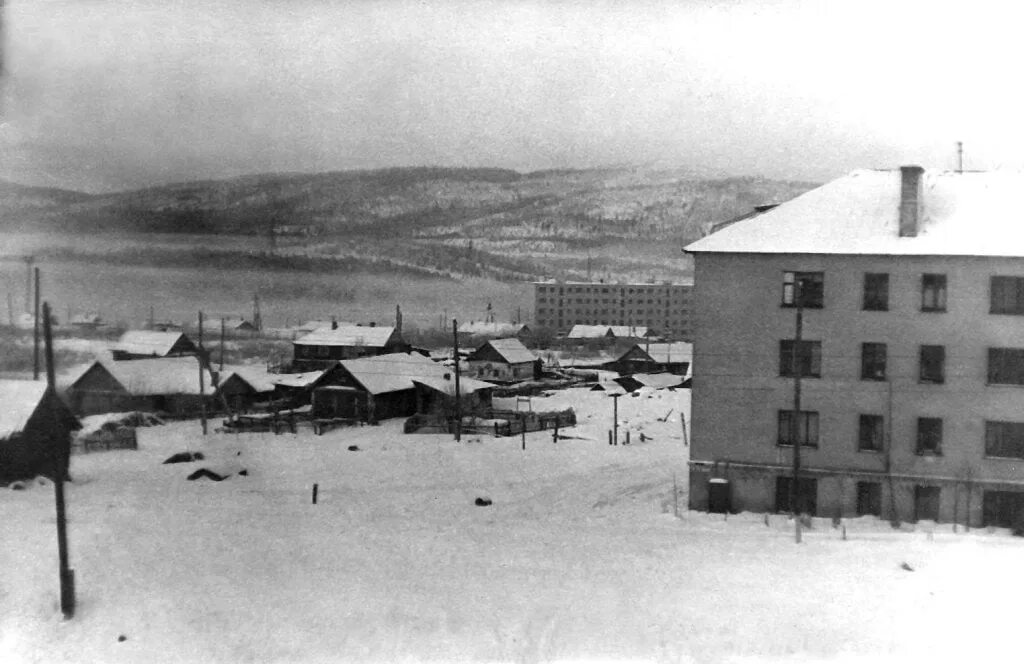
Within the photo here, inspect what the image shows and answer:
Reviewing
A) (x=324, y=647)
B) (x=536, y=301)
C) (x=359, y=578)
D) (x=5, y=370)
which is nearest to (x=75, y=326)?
(x=5, y=370)

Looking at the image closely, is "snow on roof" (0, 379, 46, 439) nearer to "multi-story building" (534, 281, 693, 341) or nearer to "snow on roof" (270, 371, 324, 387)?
"snow on roof" (270, 371, 324, 387)

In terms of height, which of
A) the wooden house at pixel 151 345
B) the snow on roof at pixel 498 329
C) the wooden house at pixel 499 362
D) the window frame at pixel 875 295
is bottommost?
the wooden house at pixel 499 362

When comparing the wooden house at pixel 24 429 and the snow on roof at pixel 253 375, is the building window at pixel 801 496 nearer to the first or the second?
the wooden house at pixel 24 429

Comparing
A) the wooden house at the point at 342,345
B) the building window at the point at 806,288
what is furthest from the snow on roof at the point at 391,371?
the building window at the point at 806,288

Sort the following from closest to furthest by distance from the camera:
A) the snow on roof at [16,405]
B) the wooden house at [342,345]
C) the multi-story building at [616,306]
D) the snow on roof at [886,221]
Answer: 1. the snow on roof at [16,405]
2. the snow on roof at [886,221]
3. the wooden house at [342,345]
4. the multi-story building at [616,306]

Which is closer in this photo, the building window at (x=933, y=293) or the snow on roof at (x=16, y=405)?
the snow on roof at (x=16, y=405)

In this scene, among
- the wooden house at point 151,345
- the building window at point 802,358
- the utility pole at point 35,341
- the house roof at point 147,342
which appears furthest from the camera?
the wooden house at point 151,345

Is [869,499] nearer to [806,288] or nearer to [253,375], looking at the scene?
[806,288]

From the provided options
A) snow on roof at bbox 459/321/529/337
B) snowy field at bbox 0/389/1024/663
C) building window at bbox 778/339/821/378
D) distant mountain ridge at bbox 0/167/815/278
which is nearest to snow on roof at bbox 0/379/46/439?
snowy field at bbox 0/389/1024/663
